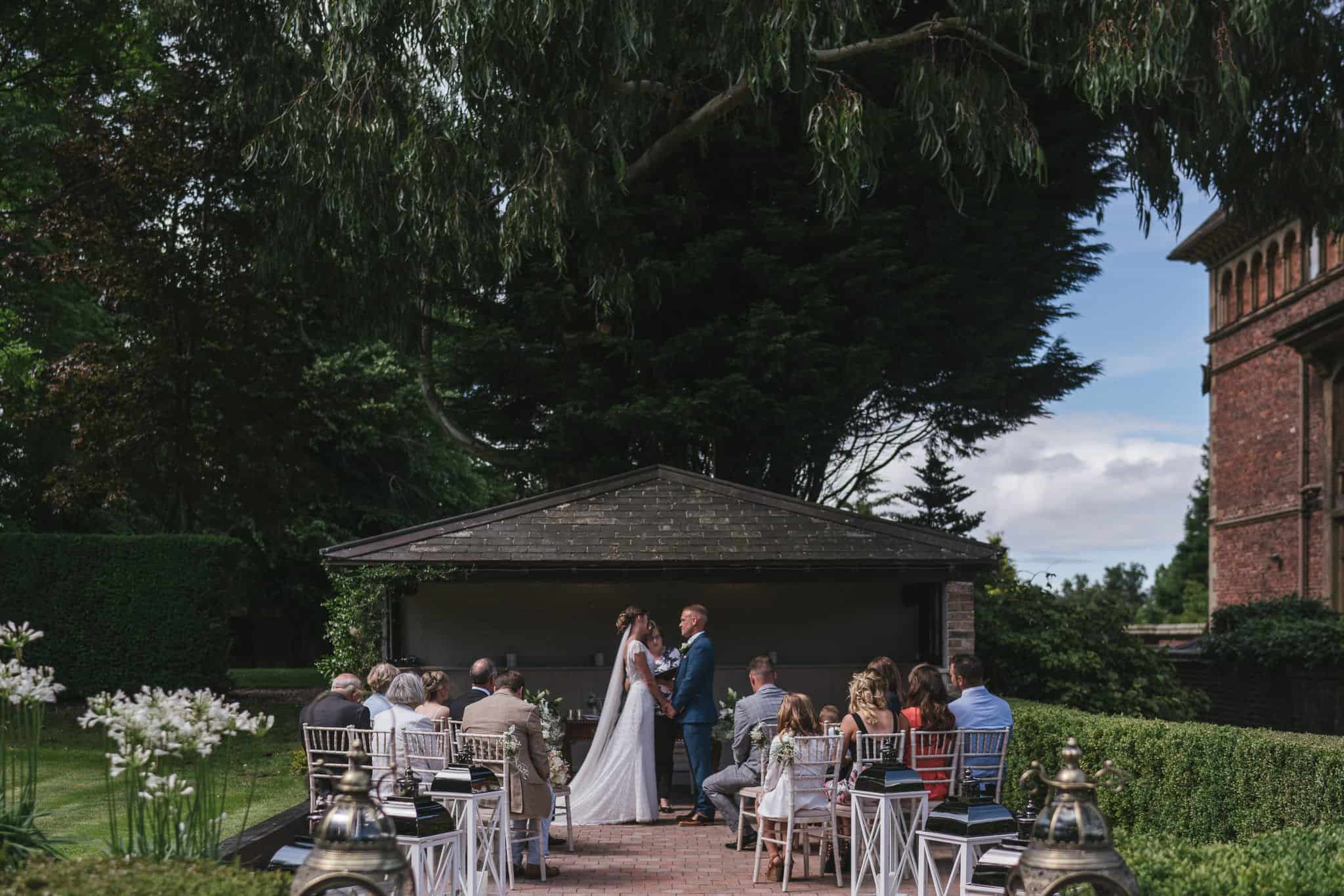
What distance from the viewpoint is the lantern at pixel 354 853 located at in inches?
162

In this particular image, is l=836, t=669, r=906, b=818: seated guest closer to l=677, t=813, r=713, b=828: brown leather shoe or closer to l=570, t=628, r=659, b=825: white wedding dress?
l=677, t=813, r=713, b=828: brown leather shoe

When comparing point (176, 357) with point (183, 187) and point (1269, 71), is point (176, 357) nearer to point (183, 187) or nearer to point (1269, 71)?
point (183, 187)

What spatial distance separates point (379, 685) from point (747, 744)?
110 inches

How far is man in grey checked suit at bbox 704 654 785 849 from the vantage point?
10211mm

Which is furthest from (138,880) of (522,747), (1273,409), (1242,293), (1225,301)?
(1225,301)

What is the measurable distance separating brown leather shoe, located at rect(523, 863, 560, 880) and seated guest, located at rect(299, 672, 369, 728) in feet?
5.13

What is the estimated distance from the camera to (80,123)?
2161 cm

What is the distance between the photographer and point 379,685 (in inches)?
393

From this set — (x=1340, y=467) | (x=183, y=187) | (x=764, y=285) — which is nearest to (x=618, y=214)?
(x=764, y=285)

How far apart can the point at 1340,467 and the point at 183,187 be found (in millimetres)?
Result: 22860

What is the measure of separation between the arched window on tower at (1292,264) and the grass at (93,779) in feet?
78.0

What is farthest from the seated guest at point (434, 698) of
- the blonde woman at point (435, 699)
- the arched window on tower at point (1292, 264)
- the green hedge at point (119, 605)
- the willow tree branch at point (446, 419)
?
the arched window on tower at point (1292, 264)

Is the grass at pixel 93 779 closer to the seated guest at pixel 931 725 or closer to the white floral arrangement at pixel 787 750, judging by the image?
the white floral arrangement at pixel 787 750

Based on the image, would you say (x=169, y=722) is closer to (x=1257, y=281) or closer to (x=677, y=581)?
(x=677, y=581)
